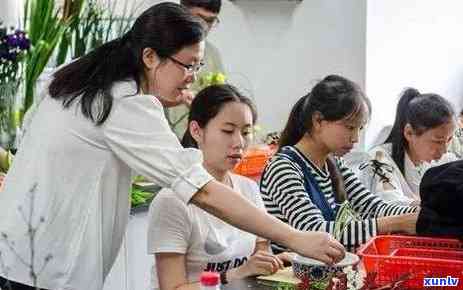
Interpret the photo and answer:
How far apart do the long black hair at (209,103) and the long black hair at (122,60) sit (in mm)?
406

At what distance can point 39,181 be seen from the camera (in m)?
1.80

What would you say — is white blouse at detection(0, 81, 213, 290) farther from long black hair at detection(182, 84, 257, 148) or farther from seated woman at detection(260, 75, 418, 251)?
seated woman at detection(260, 75, 418, 251)

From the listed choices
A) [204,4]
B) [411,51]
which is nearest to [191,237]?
[204,4]

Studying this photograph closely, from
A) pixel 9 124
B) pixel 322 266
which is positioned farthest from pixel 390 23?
pixel 322 266

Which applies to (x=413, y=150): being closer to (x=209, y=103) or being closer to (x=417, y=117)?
(x=417, y=117)

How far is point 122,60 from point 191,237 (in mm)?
477

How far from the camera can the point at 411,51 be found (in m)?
4.33

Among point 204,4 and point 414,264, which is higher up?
point 204,4

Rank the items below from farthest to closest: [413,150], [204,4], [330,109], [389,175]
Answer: [204,4], [413,150], [389,175], [330,109]

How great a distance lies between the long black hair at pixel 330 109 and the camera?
7.93ft

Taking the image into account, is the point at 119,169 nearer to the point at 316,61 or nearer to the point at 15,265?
the point at 15,265

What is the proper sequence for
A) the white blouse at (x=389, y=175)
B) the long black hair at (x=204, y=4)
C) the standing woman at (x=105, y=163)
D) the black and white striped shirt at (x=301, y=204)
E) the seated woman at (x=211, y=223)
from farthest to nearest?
the long black hair at (x=204, y=4), the white blouse at (x=389, y=175), the black and white striped shirt at (x=301, y=204), the seated woman at (x=211, y=223), the standing woman at (x=105, y=163)

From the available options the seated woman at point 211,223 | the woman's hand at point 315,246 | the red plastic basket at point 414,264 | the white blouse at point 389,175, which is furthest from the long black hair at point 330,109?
the woman's hand at point 315,246

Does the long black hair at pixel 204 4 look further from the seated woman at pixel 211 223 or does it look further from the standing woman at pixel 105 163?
the standing woman at pixel 105 163
